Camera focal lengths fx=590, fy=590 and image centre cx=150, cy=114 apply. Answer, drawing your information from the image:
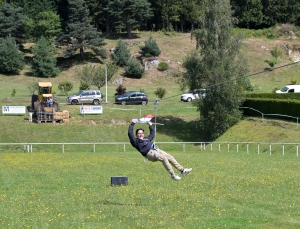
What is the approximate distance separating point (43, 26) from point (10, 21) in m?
6.92

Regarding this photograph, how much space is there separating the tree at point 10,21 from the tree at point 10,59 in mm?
9333

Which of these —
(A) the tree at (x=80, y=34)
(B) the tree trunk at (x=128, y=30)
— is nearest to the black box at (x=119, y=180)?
(A) the tree at (x=80, y=34)

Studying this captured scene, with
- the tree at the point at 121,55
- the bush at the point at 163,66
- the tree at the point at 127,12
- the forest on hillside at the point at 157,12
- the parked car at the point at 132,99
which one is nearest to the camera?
the parked car at the point at 132,99

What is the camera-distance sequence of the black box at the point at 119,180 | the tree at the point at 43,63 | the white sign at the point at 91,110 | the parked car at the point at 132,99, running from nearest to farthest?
the black box at the point at 119,180 → the white sign at the point at 91,110 → the parked car at the point at 132,99 → the tree at the point at 43,63

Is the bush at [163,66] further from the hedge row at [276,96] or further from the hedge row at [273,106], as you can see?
the hedge row at [273,106]

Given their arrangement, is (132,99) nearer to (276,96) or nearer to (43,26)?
(276,96)

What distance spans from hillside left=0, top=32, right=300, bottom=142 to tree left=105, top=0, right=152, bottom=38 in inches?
130

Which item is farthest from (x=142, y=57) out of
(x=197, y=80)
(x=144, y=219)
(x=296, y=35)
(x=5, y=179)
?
(x=144, y=219)

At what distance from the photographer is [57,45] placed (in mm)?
117312

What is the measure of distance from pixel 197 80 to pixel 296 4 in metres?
85.1

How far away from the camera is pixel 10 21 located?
4513 inches

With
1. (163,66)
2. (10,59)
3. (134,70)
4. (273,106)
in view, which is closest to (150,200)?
(273,106)

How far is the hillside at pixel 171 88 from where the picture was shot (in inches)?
2337

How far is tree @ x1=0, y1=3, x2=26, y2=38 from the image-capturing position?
11381 cm
